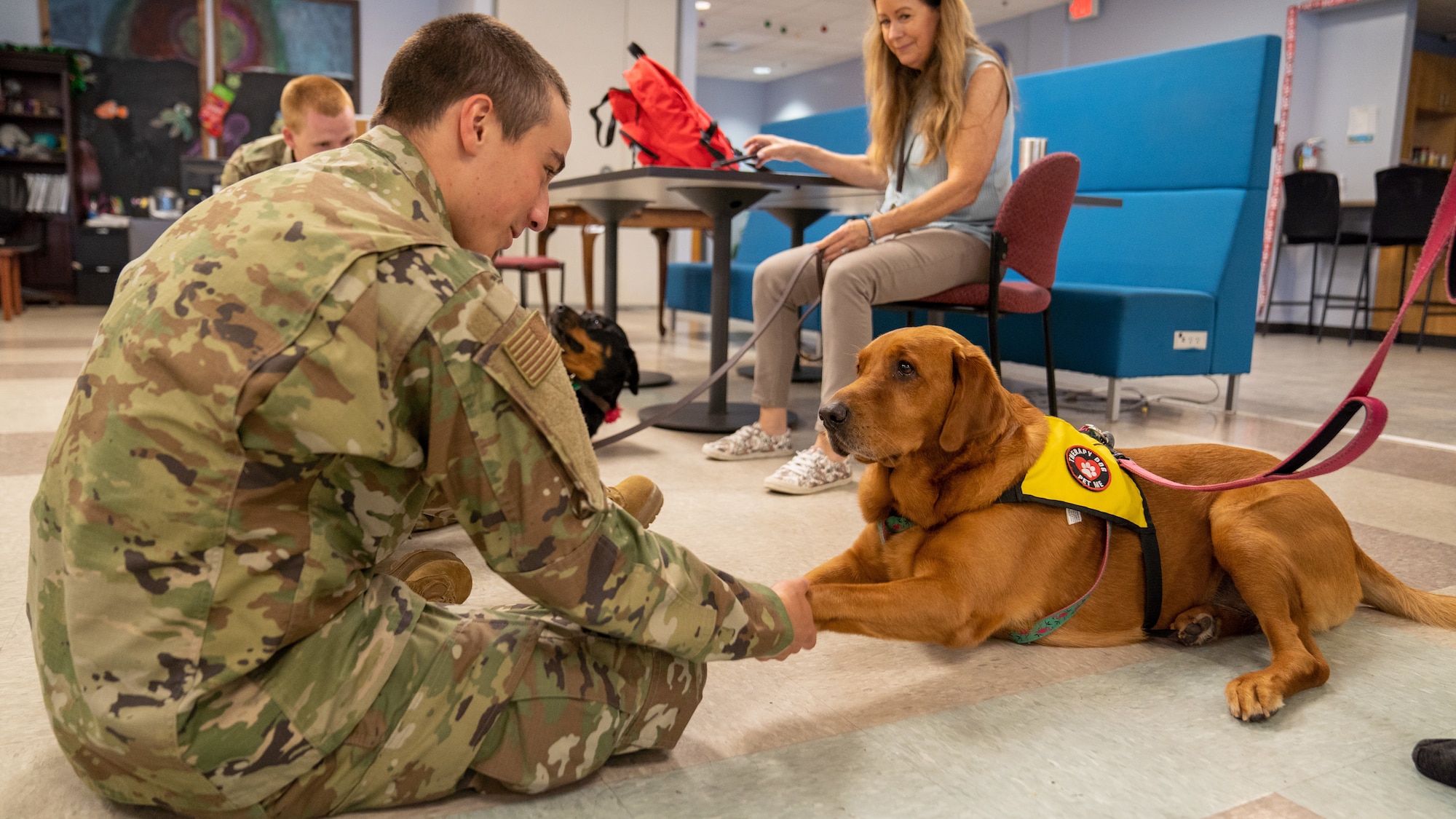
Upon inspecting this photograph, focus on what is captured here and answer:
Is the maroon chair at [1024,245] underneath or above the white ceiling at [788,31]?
underneath

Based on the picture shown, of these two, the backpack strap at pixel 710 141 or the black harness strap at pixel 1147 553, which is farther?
the backpack strap at pixel 710 141

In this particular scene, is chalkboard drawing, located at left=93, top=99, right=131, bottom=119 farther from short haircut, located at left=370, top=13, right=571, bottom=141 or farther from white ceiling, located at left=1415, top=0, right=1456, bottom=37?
white ceiling, located at left=1415, top=0, right=1456, bottom=37

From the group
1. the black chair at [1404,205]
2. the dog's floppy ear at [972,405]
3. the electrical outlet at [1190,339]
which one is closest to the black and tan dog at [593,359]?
the dog's floppy ear at [972,405]

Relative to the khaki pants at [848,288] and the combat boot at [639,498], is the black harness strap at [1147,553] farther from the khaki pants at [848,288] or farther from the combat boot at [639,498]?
the khaki pants at [848,288]

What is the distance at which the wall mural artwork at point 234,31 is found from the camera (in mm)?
9109

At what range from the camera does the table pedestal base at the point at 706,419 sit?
11.0 ft

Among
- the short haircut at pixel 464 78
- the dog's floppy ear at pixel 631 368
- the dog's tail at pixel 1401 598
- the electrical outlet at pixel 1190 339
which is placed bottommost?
the dog's tail at pixel 1401 598

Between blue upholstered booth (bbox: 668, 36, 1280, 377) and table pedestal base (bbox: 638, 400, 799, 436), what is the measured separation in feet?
4.49

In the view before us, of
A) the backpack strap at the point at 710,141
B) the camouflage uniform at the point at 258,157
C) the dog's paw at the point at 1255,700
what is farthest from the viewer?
the camouflage uniform at the point at 258,157

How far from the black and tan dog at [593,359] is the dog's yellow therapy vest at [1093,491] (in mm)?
1712

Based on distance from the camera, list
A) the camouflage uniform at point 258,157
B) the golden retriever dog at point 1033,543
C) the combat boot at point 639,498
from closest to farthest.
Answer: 1. the golden retriever dog at point 1033,543
2. the combat boot at point 639,498
3. the camouflage uniform at point 258,157

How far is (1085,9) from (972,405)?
11.4 m

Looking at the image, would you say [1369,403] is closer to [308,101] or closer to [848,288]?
[848,288]

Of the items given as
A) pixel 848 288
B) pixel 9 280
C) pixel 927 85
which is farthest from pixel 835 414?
pixel 9 280
